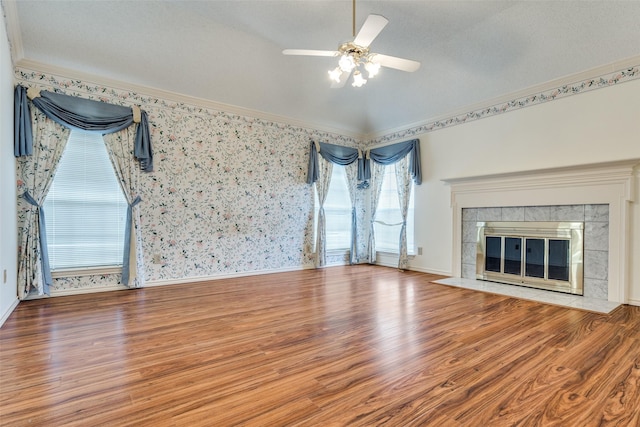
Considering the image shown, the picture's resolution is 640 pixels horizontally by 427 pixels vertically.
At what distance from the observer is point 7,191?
9.57 ft

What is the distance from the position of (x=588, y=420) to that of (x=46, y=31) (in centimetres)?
532

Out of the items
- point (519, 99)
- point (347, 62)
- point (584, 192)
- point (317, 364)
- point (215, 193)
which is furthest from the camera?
point (215, 193)

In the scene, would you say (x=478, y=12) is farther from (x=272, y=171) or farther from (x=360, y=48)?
(x=272, y=171)

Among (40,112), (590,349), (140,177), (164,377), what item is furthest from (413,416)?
(40,112)

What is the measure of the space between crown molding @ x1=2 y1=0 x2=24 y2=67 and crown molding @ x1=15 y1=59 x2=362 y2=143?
0.43ft

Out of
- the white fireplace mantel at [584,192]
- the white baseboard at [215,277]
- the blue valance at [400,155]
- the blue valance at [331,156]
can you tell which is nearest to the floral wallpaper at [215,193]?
the white baseboard at [215,277]

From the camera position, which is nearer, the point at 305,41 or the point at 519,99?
the point at 305,41

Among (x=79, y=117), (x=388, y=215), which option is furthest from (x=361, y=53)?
(x=388, y=215)

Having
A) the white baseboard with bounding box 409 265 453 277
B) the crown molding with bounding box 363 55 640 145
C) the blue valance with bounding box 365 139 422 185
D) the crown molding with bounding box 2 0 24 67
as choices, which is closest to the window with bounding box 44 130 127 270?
the crown molding with bounding box 2 0 24 67

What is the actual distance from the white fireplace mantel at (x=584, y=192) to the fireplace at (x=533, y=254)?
292 millimetres

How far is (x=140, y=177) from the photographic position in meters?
4.14

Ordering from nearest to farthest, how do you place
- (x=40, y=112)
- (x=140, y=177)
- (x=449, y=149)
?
1. (x=40, y=112)
2. (x=140, y=177)
3. (x=449, y=149)

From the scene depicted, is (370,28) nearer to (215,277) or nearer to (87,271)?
(215,277)

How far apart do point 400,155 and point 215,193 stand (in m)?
3.23
